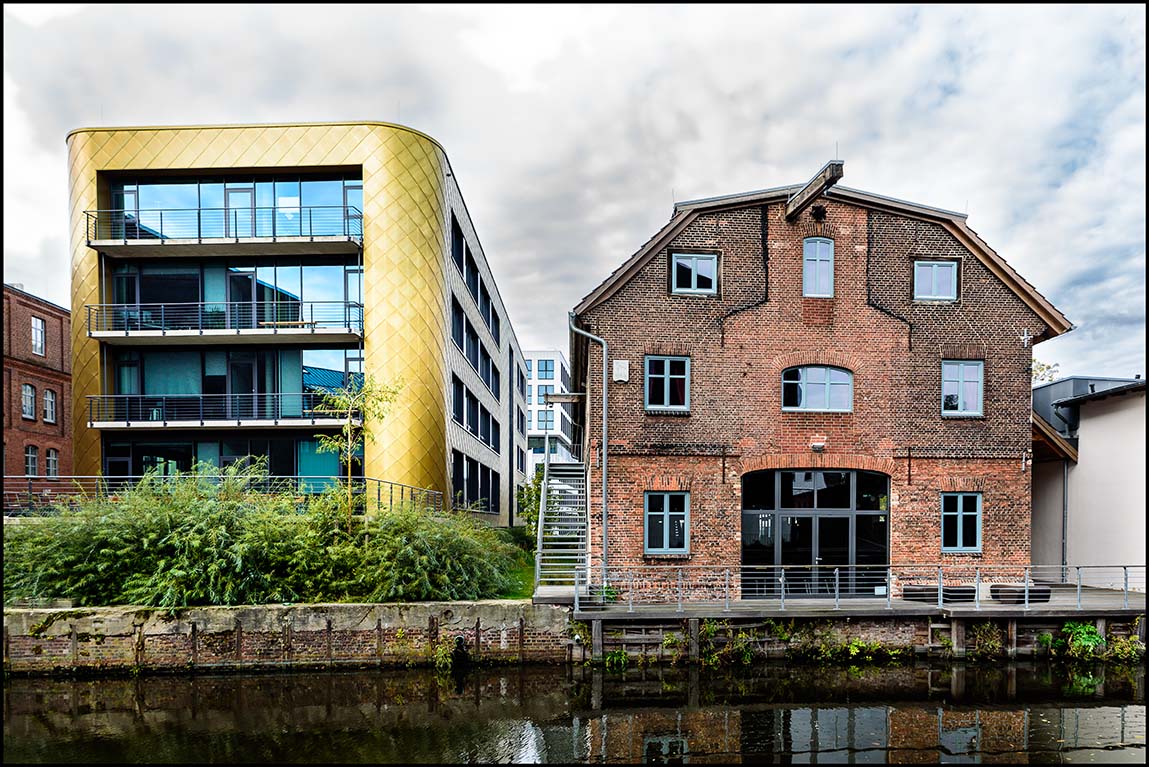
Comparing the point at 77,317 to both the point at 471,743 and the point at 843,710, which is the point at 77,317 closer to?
the point at 471,743

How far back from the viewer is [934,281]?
16.7 meters

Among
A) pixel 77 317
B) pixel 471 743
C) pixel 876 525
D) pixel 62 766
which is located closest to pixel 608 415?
pixel 876 525

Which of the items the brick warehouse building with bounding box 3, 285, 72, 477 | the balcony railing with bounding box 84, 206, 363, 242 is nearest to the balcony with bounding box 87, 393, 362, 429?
the balcony railing with bounding box 84, 206, 363, 242

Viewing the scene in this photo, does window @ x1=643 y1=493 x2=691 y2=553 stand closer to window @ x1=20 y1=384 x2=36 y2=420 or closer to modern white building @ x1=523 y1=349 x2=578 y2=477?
window @ x1=20 y1=384 x2=36 y2=420

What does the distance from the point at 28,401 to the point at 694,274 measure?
30151 millimetres

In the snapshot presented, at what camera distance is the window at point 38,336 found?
32.3m

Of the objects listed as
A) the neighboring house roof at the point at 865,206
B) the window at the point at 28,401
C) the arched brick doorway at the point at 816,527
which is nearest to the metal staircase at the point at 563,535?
the arched brick doorway at the point at 816,527

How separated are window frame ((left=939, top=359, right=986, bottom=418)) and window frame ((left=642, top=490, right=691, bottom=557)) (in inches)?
243

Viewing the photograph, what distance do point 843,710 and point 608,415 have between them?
7.23 m

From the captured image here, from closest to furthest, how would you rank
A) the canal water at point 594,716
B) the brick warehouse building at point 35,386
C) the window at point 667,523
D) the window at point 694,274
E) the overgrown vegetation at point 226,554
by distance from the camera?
the canal water at point 594,716
the overgrown vegetation at point 226,554
the window at point 667,523
the window at point 694,274
the brick warehouse building at point 35,386

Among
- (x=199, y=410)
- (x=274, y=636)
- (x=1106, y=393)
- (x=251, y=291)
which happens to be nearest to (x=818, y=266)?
(x=1106, y=393)

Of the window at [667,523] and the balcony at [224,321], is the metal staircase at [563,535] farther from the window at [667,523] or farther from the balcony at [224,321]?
the balcony at [224,321]

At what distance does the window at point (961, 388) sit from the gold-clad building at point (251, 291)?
13.8m

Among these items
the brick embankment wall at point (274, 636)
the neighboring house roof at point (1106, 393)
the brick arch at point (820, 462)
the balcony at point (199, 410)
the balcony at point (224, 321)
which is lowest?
the brick embankment wall at point (274, 636)
